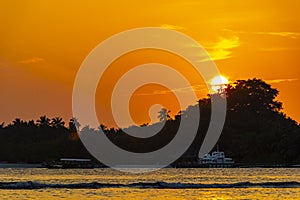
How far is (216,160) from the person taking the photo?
187m

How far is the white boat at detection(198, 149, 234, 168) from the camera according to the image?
18450cm

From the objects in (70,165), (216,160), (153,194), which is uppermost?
(216,160)

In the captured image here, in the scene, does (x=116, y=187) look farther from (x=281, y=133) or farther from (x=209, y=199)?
(x=281, y=133)

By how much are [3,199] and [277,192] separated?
24.7 m

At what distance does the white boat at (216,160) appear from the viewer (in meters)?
184

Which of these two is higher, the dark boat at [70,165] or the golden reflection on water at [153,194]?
the dark boat at [70,165]

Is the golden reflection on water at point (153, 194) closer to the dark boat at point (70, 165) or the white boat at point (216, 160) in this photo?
the dark boat at point (70, 165)

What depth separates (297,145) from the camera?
637 feet

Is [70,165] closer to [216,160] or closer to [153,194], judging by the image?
[216,160]

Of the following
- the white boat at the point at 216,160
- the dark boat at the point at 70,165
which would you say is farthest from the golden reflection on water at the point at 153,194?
the white boat at the point at 216,160

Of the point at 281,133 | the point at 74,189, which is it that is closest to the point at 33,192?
the point at 74,189

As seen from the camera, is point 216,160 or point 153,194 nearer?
point 153,194

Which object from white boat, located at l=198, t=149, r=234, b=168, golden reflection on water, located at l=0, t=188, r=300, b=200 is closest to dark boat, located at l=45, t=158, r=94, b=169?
white boat, located at l=198, t=149, r=234, b=168

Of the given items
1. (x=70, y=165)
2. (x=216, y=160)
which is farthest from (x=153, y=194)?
(x=216, y=160)
